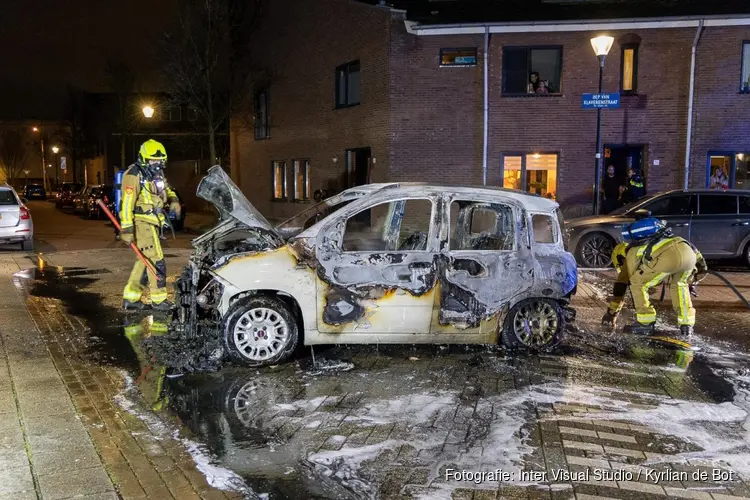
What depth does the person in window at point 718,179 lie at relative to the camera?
1758 cm

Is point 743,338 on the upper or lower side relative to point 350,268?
lower

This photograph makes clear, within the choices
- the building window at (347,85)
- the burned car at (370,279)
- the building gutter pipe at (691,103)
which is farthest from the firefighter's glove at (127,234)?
the building gutter pipe at (691,103)

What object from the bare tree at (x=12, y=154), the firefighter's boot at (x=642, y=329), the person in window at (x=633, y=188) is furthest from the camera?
the bare tree at (x=12, y=154)

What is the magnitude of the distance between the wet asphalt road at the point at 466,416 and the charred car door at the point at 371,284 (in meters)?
0.48

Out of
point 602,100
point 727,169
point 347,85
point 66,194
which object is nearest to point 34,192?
point 66,194

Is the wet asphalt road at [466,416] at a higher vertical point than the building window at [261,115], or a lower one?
lower

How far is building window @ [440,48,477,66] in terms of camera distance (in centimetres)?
1809

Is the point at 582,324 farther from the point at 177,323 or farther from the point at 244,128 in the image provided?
the point at 244,128

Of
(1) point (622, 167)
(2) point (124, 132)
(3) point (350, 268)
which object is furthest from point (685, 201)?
(2) point (124, 132)

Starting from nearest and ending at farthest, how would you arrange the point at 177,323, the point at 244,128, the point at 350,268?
the point at 350,268 < the point at 177,323 < the point at 244,128

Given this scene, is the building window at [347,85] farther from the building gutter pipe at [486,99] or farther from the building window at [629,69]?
the building window at [629,69]

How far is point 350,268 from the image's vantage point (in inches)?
245

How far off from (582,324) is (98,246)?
13.6 meters

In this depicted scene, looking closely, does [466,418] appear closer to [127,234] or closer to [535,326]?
[535,326]
